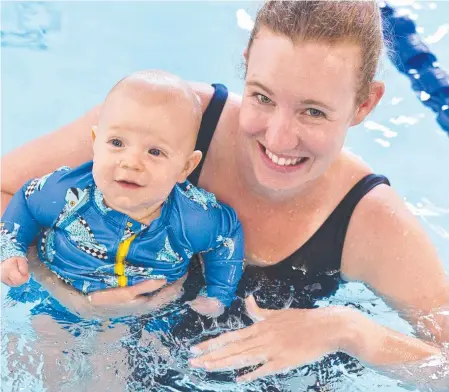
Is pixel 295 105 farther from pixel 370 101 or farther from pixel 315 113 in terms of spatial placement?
pixel 370 101

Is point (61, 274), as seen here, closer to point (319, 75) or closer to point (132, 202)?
point (132, 202)

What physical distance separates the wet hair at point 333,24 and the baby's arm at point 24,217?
0.65m

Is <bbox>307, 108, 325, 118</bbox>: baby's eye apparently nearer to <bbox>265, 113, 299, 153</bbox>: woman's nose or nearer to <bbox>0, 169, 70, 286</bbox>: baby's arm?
<bbox>265, 113, 299, 153</bbox>: woman's nose

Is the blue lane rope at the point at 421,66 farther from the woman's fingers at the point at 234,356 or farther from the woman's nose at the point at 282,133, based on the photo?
the woman's fingers at the point at 234,356

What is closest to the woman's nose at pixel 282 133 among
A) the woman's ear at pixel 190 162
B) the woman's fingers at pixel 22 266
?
the woman's ear at pixel 190 162

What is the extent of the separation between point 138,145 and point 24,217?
0.39 metres

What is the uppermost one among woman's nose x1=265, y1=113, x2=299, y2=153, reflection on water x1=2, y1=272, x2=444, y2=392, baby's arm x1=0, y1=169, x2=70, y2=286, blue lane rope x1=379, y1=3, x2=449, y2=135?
woman's nose x1=265, y1=113, x2=299, y2=153

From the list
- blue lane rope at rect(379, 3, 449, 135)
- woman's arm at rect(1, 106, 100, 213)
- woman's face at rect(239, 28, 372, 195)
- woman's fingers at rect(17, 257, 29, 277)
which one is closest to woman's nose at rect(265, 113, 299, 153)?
woman's face at rect(239, 28, 372, 195)

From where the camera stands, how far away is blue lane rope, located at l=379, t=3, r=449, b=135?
3451mm

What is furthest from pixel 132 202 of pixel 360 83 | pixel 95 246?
pixel 360 83

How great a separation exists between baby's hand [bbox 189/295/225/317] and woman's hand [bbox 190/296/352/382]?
0.49 ft

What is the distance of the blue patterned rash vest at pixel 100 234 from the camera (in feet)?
6.37

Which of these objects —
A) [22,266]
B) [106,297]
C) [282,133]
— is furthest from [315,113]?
[22,266]

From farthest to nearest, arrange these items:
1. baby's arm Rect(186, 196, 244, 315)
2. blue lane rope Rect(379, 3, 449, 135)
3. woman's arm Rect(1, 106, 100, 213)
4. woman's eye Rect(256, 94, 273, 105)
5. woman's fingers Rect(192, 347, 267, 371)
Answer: blue lane rope Rect(379, 3, 449, 135) → woman's arm Rect(1, 106, 100, 213) → baby's arm Rect(186, 196, 244, 315) → woman's eye Rect(256, 94, 273, 105) → woman's fingers Rect(192, 347, 267, 371)
